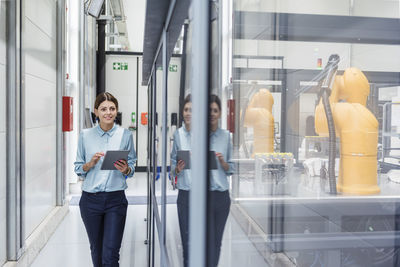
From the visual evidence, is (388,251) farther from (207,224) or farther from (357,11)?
(207,224)

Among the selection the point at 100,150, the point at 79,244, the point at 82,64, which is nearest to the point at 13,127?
the point at 100,150

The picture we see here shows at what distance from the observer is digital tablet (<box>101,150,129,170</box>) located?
281 centimetres

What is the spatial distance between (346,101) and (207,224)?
0.45 m

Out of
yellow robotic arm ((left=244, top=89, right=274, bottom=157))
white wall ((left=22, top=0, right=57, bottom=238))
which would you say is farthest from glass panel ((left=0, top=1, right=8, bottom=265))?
yellow robotic arm ((left=244, top=89, right=274, bottom=157))

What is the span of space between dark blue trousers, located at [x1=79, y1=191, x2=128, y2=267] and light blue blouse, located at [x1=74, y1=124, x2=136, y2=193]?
7 centimetres

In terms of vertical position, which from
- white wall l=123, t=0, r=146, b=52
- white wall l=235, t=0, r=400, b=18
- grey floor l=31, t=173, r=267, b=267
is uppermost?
white wall l=123, t=0, r=146, b=52

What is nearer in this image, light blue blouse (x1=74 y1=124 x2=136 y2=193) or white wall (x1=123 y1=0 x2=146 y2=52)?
light blue blouse (x1=74 y1=124 x2=136 y2=193)

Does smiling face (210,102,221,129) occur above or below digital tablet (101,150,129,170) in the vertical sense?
above

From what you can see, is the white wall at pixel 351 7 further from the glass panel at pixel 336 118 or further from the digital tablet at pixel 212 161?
the digital tablet at pixel 212 161

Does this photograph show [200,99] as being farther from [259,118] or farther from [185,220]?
[185,220]

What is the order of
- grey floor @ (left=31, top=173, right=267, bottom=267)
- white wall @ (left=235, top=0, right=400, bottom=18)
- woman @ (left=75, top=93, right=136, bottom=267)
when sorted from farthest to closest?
grey floor @ (left=31, top=173, right=267, bottom=267) → woman @ (left=75, top=93, right=136, bottom=267) → white wall @ (left=235, top=0, right=400, bottom=18)

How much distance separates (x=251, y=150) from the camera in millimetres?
799

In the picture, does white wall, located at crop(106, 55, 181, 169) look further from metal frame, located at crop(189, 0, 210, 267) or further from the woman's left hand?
metal frame, located at crop(189, 0, 210, 267)

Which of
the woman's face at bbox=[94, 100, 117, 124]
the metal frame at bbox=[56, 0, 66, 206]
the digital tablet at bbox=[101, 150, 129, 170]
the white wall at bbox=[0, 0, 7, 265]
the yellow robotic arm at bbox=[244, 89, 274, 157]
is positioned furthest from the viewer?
the metal frame at bbox=[56, 0, 66, 206]
